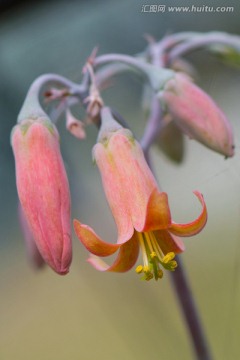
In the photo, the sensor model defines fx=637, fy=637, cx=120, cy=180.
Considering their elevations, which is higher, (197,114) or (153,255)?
(197,114)

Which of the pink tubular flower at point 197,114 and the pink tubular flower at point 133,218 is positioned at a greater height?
the pink tubular flower at point 197,114

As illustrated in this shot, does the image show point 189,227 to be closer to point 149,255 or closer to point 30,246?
point 149,255

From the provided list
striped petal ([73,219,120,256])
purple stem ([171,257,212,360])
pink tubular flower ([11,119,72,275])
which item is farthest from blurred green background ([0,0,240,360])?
striped petal ([73,219,120,256])

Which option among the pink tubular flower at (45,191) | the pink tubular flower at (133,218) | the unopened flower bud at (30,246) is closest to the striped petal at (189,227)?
the pink tubular flower at (133,218)

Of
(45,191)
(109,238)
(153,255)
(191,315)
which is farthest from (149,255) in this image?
(109,238)

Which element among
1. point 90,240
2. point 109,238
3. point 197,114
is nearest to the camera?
point 90,240

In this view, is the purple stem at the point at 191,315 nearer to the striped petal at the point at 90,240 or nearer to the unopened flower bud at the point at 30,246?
the unopened flower bud at the point at 30,246

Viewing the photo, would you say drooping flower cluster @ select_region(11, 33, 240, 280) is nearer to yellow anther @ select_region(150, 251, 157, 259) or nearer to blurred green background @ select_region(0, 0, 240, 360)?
yellow anther @ select_region(150, 251, 157, 259)
